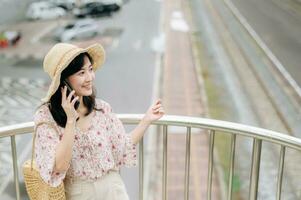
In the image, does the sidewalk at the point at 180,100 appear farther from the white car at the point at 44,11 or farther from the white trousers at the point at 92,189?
the white trousers at the point at 92,189

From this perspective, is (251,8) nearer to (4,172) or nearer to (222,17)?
(222,17)

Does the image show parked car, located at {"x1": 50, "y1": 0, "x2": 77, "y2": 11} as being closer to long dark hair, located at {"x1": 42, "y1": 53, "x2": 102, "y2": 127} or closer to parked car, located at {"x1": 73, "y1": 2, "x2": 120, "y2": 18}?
parked car, located at {"x1": 73, "y1": 2, "x2": 120, "y2": 18}

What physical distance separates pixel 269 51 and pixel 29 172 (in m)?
8.26

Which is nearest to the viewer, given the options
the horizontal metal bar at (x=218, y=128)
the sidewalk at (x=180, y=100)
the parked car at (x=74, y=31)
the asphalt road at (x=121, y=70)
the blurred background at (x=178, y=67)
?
the horizontal metal bar at (x=218, y=128)

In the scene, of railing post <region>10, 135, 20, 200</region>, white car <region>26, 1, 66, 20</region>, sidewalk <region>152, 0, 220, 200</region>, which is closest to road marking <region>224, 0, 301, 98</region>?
sidewalk <region>152, 0, 220, 200</region>

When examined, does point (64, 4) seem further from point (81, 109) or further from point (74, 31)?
point (81, 109)

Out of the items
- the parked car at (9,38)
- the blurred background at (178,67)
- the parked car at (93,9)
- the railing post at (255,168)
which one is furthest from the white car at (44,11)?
the railing post at (255,168)

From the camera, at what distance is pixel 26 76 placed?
8.52 m

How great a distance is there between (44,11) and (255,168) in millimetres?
8625

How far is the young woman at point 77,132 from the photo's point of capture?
35.1 inches

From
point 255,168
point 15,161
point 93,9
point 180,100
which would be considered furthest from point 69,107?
point 93,9

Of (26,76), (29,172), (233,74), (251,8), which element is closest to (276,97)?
(233,74)

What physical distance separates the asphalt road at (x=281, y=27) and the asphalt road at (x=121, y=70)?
2255mm

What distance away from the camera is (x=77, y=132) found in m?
0.94
